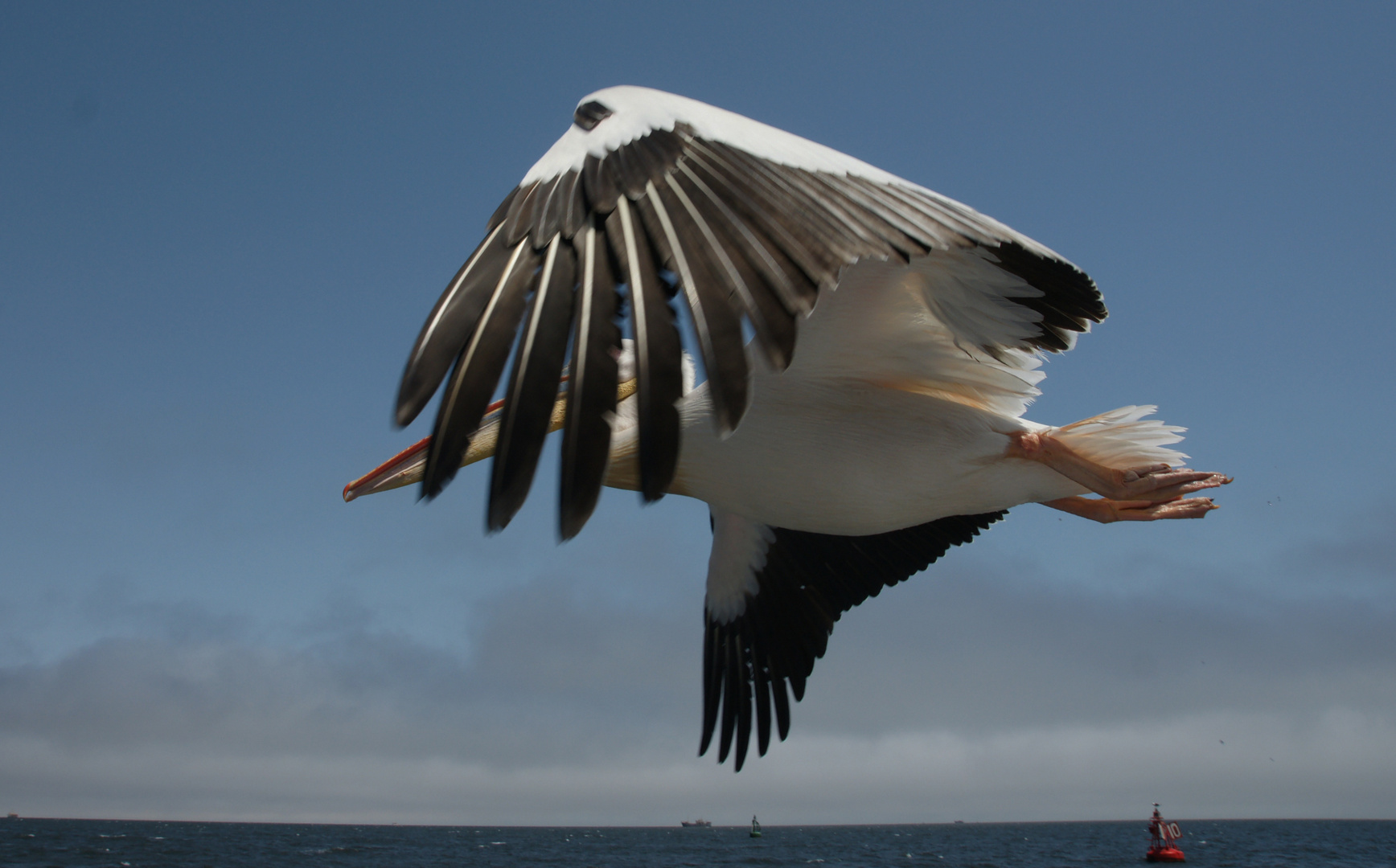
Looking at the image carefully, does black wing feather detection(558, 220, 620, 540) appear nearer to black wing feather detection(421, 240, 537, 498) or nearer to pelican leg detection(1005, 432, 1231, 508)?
black wing feather detection(421, 240, 537, 498)

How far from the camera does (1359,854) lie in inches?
2089

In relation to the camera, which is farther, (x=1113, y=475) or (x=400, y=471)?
(x=1113, y=475)

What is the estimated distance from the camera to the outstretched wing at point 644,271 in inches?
68.0

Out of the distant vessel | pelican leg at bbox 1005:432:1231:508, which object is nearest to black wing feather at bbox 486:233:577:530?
pelican leg at bbox 1005:432:1231:508

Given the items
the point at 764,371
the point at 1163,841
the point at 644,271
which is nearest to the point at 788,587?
the point at 764,371

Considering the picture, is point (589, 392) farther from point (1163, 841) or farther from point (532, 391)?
point (1163, 841)

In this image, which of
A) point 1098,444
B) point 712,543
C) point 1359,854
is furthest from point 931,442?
point 1359,854

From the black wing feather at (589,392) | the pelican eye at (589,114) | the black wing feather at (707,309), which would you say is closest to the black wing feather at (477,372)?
the black wing feather at (589,392)

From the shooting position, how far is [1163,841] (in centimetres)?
3847

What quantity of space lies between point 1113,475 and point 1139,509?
0.35 metres

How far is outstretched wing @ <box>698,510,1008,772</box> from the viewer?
5043 mm

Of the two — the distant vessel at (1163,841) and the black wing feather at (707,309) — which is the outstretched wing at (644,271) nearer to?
the black wing feather at (707,309)

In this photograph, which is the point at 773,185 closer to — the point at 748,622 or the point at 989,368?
the point at 989,368

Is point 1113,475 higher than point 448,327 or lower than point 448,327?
higher
